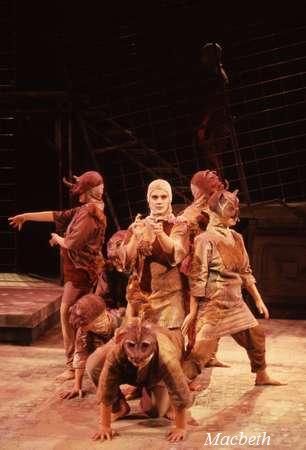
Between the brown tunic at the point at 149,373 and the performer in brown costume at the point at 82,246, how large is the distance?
4.56 ft

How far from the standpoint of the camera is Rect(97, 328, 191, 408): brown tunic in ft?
17.6

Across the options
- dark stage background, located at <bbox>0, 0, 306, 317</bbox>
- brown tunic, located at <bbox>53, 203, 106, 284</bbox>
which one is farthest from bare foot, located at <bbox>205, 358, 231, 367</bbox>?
dark stage background, located at <bbox>0, 0, 306, 317</bbox>

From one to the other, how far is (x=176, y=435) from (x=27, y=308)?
329 centimetres

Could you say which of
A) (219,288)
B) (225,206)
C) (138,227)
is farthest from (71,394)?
(225,206)

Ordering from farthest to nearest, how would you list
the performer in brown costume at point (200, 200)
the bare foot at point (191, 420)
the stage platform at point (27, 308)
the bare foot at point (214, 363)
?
the stage platform at point (27, 308) → the bare foot at point (214, 363) → the performer in brown costume at point (200, 200) → the bare foot at point (191, 420)

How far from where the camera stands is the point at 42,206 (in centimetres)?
1040

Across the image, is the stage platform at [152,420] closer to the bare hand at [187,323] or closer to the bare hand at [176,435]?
the bare hand at [176,435]

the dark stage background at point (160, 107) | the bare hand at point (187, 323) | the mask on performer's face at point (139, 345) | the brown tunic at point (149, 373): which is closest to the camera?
the mask on performer's face at point (139, 345)

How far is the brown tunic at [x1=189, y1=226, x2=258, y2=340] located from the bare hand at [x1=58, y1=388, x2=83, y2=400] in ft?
3.40

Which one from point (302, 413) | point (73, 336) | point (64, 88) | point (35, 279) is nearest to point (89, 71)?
point (64, 88)

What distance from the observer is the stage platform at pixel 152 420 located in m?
5.50

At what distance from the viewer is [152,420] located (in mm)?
5934

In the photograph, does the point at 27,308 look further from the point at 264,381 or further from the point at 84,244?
the point at 264,381

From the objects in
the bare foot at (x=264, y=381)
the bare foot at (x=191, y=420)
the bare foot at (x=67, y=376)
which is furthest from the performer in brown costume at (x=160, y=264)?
the bare foot at (x=67, y=376)
